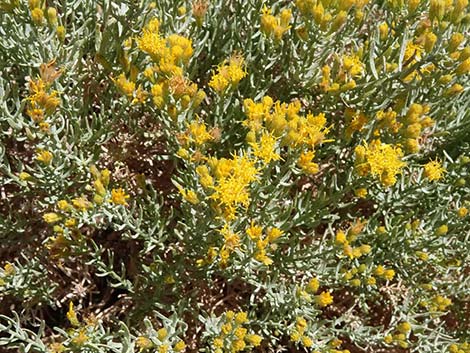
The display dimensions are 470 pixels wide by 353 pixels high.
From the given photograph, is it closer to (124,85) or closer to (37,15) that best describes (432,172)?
(124,85)

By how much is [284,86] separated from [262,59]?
0.64ft

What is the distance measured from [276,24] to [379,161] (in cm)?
55

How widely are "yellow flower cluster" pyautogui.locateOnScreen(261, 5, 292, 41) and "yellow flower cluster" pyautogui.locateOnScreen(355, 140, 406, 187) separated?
45 cm

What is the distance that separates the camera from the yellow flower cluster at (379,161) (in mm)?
2000

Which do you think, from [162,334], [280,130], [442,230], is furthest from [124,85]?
[442,230]

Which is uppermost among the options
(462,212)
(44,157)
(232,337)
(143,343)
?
(462,212)

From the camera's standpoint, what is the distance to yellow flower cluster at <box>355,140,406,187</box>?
2.00 metres

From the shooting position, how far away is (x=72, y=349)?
1881 mm

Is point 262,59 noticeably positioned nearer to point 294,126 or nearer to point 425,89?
point 294,126

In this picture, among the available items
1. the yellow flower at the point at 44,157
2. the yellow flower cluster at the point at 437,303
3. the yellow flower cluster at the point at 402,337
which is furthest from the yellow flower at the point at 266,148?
the yellow flower cluster at the point at 437,303

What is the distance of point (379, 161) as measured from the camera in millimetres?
1997

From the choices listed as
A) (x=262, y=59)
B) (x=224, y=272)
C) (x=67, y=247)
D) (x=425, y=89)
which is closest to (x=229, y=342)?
(x=224, y=272)

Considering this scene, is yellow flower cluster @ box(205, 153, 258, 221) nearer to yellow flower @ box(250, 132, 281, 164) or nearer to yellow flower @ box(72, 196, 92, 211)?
yellow flower @ box(250, 132, 281, 164)

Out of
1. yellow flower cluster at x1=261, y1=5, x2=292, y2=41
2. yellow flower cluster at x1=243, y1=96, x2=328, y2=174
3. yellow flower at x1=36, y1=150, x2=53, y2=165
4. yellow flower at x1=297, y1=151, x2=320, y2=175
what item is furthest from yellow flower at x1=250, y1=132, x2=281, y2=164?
yellow flower at x1=36, y1=150, x2=53, y2=165
